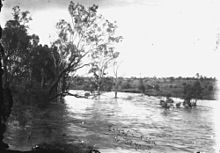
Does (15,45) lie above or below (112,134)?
above

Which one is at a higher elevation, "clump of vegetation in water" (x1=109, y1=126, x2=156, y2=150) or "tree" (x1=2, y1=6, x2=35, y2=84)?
"tree" (x1=2, y1=6, x2=35, y2=84)

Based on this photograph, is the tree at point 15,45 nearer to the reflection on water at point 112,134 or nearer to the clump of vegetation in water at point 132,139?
the reflection on water at point 112,134

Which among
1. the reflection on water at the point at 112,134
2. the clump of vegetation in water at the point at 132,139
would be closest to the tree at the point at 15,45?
the reflection on water at the point at 112,134

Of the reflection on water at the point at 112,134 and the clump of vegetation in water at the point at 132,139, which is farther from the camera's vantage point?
the clump of vegetation in water at the point at 132,139

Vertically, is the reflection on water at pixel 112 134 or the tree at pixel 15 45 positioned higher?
the tree at pixel 15 45

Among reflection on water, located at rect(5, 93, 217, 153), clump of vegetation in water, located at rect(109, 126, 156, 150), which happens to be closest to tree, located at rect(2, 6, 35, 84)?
reflection on water, located at rect(5, 93, 217, 153)

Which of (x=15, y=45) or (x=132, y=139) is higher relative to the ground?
(x=15, y=45)

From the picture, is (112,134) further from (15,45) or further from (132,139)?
(15,45)

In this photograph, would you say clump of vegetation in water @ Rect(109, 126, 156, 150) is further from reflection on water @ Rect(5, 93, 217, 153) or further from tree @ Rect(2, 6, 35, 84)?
tree @ Rect(2, 6, 35, 84)

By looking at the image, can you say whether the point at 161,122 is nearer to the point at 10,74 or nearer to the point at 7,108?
the point at 10,74

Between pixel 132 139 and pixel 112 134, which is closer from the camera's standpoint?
pixel 132 139

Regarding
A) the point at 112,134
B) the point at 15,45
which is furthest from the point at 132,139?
the point at 15,45

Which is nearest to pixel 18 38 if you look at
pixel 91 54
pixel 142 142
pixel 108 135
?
pixel 91 54

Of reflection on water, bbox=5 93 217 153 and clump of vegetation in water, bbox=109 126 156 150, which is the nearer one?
reflection on water, bbox=5 93 217 153
